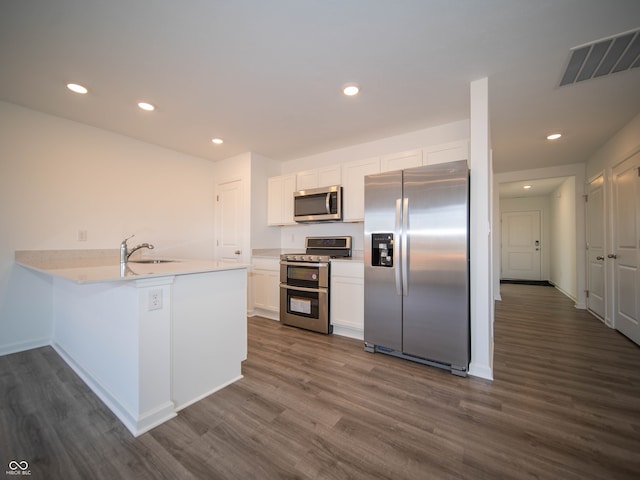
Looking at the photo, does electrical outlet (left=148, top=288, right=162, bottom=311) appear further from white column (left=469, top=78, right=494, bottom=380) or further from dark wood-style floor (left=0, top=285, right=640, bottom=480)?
white column (left=469, top=78, right=494, bottom=380)

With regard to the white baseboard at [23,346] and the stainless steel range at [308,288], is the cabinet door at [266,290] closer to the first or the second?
the stainless steel range at [308,288]

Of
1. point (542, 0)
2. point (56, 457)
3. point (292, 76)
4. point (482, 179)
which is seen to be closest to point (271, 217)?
point (292, 76)

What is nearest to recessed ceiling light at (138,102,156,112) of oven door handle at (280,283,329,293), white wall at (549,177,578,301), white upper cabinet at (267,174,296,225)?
white upper cabinet at (267,174,296,225)

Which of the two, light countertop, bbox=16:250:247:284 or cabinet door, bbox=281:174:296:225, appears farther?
cabinet door, bbox=281:174:296:225

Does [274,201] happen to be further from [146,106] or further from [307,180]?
[146,106]

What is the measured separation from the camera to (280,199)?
4.20 metres

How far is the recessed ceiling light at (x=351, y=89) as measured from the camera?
91.5 inches

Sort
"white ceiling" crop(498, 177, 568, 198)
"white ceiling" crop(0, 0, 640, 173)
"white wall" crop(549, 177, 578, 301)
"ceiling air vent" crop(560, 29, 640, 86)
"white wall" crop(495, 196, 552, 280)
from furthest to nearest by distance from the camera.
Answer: "white wall" crop(495, 196, 552, 280) → "white ceiling" crop(498, 177, 568, 198) → "white wall" crop(549, 177, 578, 301) → "ceiling air vent" crop(560, 29, 640, 86) → "white ceiling" crop(0, 0, 640, 173)

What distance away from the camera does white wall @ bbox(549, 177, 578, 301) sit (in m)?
5.36

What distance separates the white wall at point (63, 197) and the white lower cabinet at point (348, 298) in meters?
2.59

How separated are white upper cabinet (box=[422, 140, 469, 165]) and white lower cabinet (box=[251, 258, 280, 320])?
7.86ft

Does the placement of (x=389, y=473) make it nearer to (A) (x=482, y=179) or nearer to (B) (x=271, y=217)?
(A) (x=482, y=179)

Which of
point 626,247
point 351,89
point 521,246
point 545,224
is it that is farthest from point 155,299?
point 545,224

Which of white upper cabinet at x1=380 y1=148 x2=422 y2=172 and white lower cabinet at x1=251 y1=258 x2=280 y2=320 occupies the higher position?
white upper cabinet at x1=380 y1=148 x2=422 y2=172
